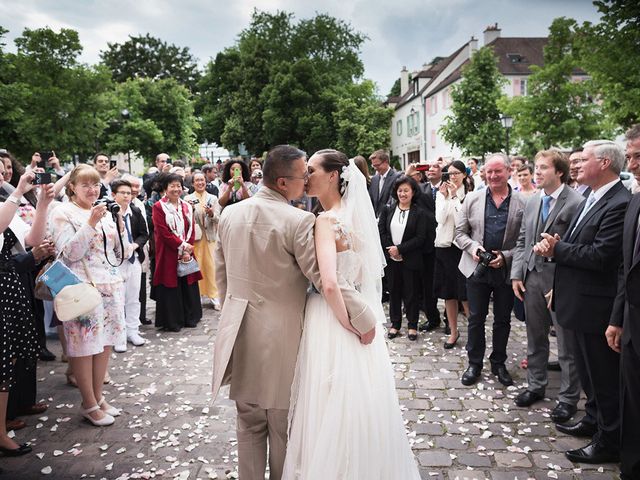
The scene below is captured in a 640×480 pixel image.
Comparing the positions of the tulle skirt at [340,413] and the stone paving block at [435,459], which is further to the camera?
the stone paving block at [435,459]

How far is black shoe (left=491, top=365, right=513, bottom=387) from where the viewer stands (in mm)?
5359

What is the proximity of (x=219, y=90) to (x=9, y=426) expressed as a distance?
1801 inches

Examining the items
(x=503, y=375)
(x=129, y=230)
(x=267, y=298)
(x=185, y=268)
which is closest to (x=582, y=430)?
(x=503, y=375)

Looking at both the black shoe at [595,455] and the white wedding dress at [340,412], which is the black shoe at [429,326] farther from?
the white wedding dress at [340,412]

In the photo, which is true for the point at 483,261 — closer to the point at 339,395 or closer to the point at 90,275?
the point at 339,395

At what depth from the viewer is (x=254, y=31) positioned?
1973 inches

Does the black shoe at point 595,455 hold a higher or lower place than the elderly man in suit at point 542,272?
lower

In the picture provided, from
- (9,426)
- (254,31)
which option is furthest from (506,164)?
(254,31)

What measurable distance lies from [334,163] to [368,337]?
1223 mm

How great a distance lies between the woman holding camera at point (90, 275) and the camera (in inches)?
175

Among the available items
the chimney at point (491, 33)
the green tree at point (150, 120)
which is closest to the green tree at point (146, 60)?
the green tree at point (150, 120)

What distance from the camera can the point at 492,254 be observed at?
5262 mm

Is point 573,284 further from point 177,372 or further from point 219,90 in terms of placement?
point 219,90

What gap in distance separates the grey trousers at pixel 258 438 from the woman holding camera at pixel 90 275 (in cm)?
210
